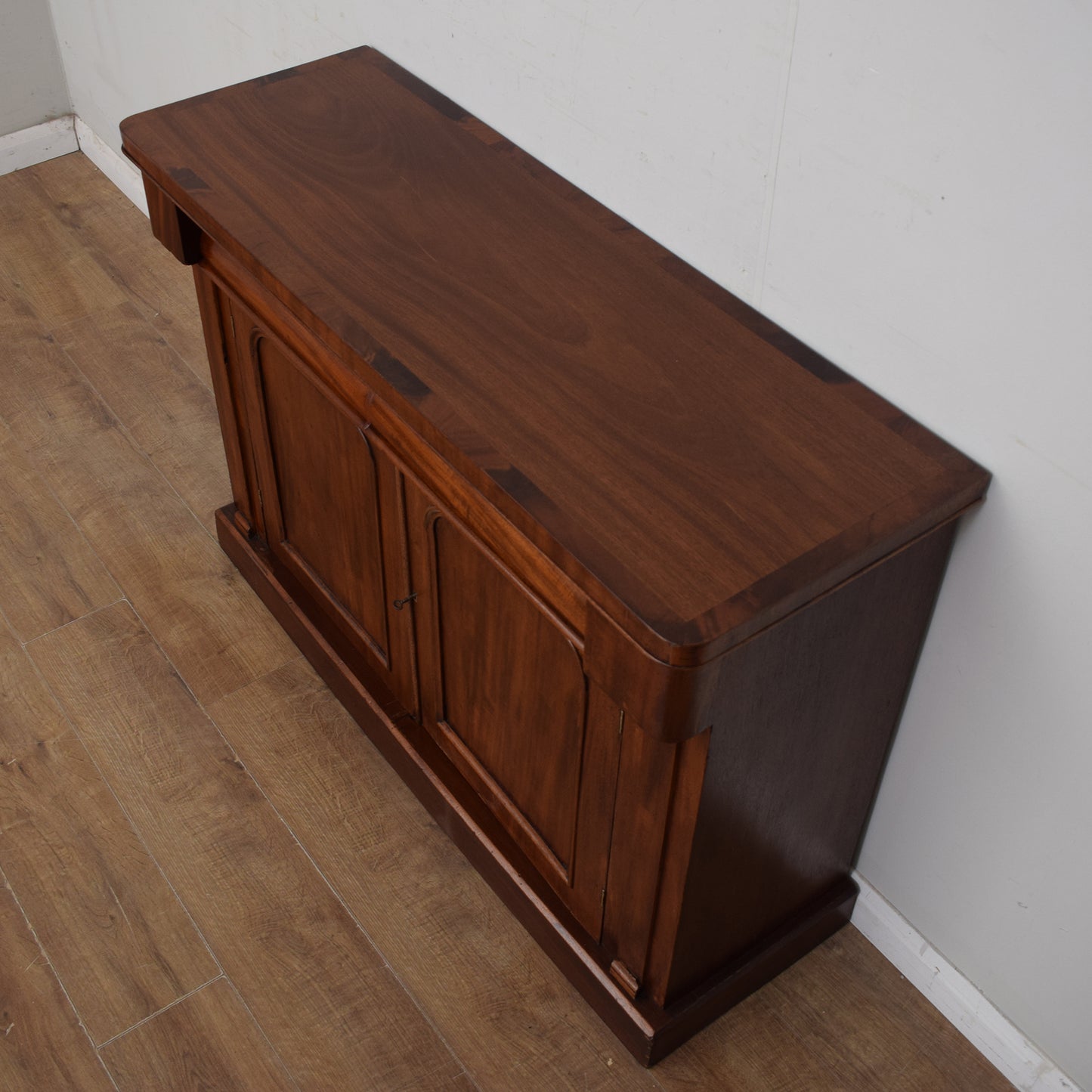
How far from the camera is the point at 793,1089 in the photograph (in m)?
1.62

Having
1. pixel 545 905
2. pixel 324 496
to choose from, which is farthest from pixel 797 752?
pixel 324 496

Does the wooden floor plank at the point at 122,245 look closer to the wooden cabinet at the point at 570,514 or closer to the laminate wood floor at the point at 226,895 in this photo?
the laminate wood floor at the point at 226,895

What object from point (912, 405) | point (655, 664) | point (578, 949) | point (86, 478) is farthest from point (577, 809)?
point (86, 478)

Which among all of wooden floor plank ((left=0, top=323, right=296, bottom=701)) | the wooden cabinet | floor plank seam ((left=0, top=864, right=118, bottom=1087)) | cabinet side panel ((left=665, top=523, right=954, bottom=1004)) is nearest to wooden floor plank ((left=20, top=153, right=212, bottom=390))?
wooden floor plank ((left=0, top=323, right=296, bottom=701))

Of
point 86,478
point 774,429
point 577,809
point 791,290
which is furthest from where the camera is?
point 86,478

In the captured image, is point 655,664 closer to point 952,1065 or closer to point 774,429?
point 774,429

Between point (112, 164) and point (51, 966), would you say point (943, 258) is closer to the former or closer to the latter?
point (51, 966)

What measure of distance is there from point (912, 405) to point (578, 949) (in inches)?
32.6

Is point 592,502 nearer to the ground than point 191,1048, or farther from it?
farther from it

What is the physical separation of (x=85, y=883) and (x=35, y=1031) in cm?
22

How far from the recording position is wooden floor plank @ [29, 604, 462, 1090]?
1645 mm

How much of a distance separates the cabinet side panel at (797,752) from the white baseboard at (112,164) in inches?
90.3

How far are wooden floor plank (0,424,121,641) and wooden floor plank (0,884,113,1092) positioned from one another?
595mm

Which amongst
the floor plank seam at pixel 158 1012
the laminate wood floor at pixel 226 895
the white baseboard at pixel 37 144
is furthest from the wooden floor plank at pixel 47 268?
the floor plank seam at pixel 158 1012
